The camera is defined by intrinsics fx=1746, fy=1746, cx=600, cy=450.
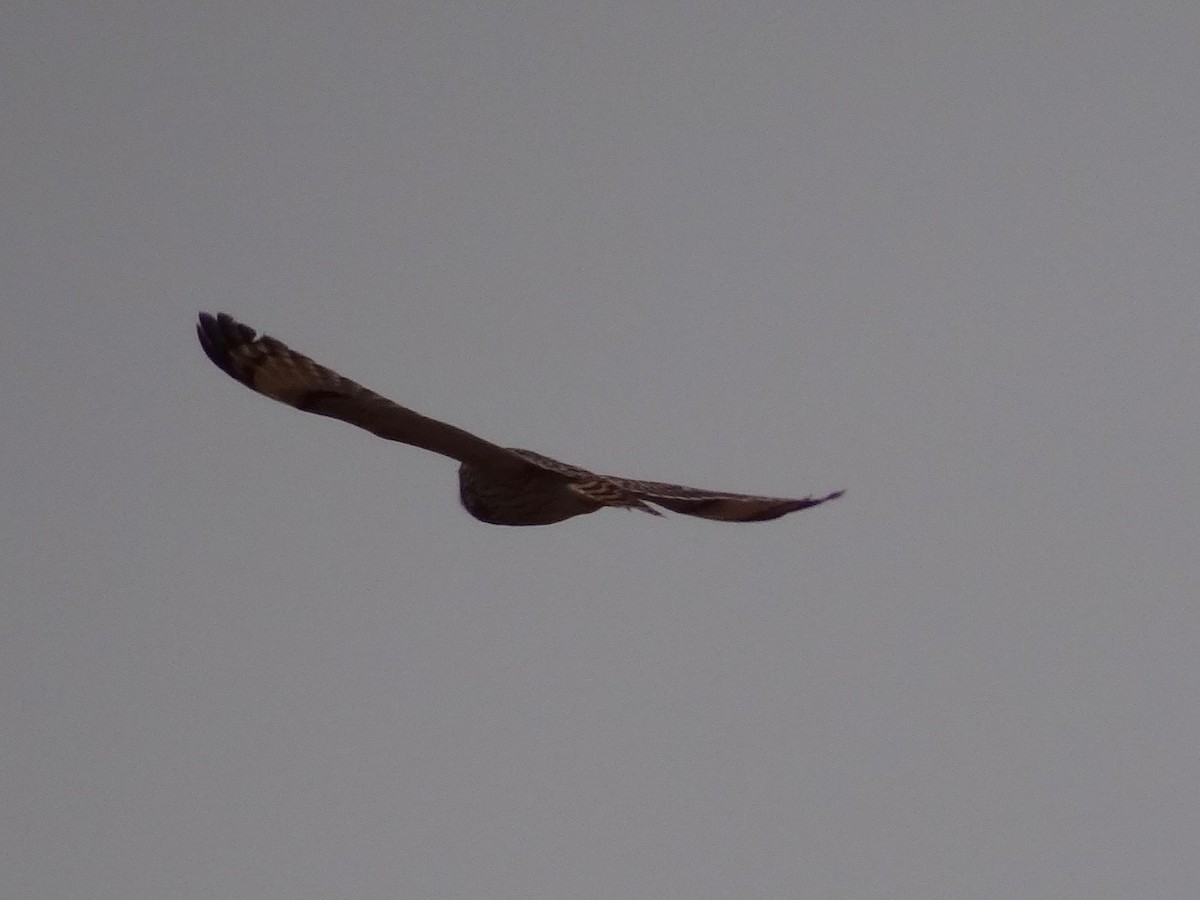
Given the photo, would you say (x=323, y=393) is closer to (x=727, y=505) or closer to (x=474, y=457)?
(x=474, y=457)

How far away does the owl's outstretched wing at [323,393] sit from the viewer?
6.65m

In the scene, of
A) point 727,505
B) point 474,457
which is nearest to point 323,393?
point 474,457

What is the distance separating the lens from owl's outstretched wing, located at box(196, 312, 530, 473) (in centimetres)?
665

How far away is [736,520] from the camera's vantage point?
7.28 metres

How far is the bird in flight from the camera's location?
670 cm

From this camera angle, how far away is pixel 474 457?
6852mm

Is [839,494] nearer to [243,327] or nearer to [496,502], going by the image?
[496,502]

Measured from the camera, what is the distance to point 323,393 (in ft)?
22.5

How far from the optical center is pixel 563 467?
274 inches

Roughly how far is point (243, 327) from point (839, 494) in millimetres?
2474

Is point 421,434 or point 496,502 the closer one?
point 421,434

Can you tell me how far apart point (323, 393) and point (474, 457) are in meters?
0.65

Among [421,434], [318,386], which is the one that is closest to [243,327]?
[318,386]

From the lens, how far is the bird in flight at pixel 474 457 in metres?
6.70
